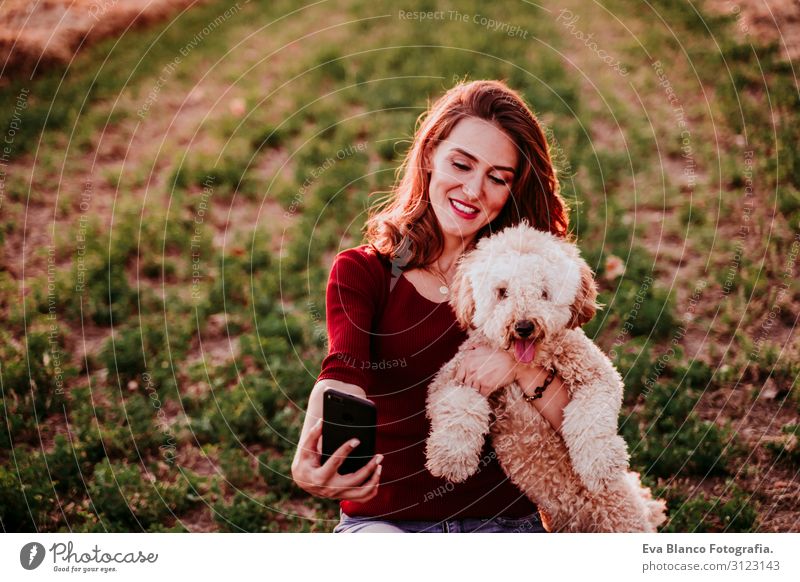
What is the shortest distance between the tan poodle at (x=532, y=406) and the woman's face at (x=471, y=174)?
154 mm

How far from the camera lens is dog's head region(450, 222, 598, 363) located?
1871 millimetres

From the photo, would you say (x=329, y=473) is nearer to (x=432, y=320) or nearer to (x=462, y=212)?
(x=432, y=320)

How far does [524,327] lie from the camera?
1860 millimetres

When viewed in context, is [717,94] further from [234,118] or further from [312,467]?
[312,467]

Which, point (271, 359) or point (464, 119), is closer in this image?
point (464, 119)

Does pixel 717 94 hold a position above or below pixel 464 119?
above

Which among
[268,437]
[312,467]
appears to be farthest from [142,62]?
[312,467]

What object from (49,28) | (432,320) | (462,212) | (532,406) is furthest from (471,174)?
(49,28)

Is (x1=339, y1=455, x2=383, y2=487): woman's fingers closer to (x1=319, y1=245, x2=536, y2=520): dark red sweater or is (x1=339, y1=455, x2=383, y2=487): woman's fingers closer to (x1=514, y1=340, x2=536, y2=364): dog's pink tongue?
(x1=319, y1=245, x2=536, y2=520): dark red sweater

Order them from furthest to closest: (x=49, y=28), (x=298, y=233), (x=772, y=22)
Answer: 1. (x=49, y=28)
2. (x=772, y=22)
3. (x=298, y=233)

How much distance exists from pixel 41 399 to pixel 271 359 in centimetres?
98

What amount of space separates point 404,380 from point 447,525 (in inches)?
16.8
